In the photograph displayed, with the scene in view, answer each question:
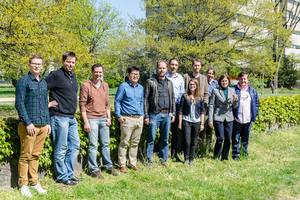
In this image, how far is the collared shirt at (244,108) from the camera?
622 cm

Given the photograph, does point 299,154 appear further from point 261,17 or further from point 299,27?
point 299,27

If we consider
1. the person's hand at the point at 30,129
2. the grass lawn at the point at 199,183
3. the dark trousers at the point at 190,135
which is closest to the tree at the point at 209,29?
the dark trousers at the point at 190,135

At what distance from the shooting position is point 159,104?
5395mm

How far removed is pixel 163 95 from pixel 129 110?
827 millimetres

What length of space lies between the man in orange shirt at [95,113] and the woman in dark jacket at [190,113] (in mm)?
1702

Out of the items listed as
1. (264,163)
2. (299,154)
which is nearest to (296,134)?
(299,154)

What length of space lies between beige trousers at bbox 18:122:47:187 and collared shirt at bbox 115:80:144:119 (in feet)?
4.87

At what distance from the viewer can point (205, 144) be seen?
668 centimetres

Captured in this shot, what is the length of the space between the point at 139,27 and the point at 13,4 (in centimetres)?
977

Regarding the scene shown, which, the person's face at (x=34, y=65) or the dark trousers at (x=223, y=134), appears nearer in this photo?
the person's face at (x=34, y=65)

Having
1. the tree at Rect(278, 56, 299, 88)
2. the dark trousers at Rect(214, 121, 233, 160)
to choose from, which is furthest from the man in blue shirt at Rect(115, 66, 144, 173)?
the tree at Rect(278, 56, 299, 88)

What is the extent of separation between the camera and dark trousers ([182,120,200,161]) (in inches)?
224

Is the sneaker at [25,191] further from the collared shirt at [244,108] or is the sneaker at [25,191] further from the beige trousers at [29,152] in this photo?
the collared shirt at [244,108]

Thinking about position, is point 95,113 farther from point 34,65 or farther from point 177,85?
point 177,85
